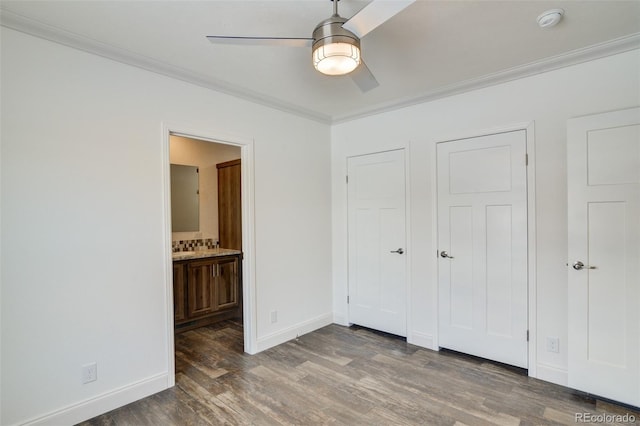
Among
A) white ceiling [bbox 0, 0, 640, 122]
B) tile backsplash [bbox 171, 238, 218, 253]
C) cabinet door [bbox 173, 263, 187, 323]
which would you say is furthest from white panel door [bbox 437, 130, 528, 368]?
tile backsplash [bbox 171, 238, 218, 253]

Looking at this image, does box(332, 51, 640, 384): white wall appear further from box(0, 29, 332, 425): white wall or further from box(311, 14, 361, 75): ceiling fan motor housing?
box(0, 29, 332, 425): white wall

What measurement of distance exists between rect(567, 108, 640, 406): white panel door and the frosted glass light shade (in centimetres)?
192

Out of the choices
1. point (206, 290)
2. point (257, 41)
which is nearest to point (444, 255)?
point (257, 41)

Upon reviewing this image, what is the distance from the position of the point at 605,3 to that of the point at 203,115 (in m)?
2.90

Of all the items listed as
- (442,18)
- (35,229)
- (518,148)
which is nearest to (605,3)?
(442,18)

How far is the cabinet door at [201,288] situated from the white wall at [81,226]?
4.25 ft

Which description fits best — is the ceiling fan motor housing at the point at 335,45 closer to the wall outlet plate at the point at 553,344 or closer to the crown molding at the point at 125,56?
the crown molding at the point at 125,56

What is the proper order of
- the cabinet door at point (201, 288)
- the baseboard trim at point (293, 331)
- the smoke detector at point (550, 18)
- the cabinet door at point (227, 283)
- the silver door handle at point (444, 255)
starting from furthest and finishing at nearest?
A: the cabinet door at point (227, 283), the cabinet door at point (201, 288), the baseboard trim at point (293, 331), the silver door handle at point (444, 255), the smoke detector at point (550, 18)

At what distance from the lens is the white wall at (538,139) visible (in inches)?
96.0

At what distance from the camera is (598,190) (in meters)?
2.33

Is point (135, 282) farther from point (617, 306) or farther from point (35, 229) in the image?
point (617, 306)

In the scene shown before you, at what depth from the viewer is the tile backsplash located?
430 cm

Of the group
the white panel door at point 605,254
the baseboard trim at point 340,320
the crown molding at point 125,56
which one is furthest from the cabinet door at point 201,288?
the white panel door at point 605,254

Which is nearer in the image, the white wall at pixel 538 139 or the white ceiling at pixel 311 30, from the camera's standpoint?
the white ceiling at pixel 311 30
